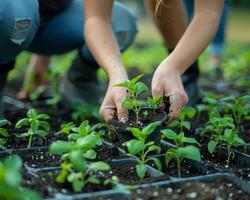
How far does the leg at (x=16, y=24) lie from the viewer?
2.06m

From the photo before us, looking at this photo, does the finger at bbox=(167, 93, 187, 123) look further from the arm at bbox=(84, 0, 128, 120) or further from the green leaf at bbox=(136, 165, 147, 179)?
the green leaf at bbox=(136, 165, 147, 179)

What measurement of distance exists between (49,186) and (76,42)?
137cm

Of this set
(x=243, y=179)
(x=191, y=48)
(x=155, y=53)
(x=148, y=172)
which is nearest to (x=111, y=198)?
(x=148, y=172)

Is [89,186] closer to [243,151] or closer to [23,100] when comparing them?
[243,151]

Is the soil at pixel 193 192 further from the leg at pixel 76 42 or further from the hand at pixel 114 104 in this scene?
the leg at pixel 76 42

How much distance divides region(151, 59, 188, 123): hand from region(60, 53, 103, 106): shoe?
106 centimetres

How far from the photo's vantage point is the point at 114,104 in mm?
1868

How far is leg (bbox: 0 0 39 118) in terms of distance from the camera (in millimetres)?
2057

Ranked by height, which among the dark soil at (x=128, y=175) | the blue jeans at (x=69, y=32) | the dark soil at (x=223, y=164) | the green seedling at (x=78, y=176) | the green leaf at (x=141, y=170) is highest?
the blue jeans at (x=69, y=32)

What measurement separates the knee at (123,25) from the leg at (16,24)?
563 millimetres

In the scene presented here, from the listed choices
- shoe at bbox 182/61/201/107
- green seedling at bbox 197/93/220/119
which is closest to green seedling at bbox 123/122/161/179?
green seedling at bbox 197/93/220/119

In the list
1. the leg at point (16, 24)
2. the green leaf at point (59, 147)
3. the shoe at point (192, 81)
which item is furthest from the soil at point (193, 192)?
the shoe at point (192, 81)

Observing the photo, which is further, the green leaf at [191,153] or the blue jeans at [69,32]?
the blue jeans at [69,32]

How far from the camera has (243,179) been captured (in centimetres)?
165
